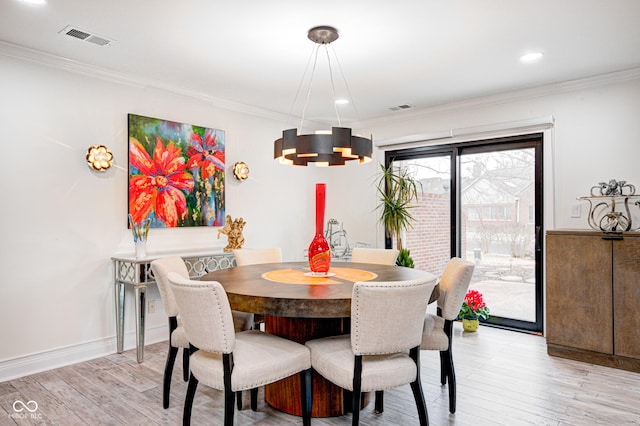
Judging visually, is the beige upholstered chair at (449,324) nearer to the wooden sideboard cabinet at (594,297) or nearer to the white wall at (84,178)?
the wooden sideboard cabinet at (594,297)

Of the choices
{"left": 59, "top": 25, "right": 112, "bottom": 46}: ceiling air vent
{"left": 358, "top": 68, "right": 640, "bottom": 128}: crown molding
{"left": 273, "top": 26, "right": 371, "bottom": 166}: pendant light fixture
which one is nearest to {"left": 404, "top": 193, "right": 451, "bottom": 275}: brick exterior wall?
{"left": 358, "top": 68, "right": 640, "bottom": 128}: crown molding

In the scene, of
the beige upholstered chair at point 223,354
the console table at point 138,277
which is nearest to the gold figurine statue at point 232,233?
the console table at point 138,277

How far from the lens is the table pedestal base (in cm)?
236

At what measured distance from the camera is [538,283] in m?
3.98

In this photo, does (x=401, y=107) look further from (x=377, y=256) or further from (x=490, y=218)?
(x=377, y=256)

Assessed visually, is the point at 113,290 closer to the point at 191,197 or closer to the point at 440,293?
the point at 191,197

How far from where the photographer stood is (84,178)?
3361 millimetres

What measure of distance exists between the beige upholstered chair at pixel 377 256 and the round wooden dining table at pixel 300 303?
0.56 meters

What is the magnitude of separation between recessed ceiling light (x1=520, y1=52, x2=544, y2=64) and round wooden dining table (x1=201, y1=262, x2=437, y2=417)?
192 cm

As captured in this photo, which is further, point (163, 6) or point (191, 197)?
point (191, 197)

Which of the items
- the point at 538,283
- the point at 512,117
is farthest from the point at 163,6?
the point at 538,283

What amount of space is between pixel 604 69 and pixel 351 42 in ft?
7.39

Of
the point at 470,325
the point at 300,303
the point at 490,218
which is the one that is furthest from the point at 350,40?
the point at 470,325

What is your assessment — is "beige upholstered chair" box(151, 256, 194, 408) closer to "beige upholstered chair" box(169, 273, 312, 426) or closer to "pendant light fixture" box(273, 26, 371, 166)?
"beige upholstered chair" box(169, 273, 312, 426)
